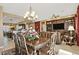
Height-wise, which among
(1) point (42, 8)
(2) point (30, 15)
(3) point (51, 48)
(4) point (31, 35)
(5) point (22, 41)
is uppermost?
(1) point (42, 8)

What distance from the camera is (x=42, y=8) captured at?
2.72 m

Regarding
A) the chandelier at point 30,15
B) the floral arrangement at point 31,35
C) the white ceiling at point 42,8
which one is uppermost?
the white ceiling at point 42,8

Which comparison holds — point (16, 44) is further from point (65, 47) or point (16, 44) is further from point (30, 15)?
point (65, 47)

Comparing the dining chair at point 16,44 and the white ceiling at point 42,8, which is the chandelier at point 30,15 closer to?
the white ceiling at point 42,8

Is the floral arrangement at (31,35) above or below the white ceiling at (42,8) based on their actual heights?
below

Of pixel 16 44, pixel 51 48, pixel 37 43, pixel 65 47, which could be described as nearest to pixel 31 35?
pixel 37 43

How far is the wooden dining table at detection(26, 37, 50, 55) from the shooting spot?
2.68m

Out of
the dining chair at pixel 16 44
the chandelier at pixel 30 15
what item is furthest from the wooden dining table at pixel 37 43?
the chandelier at pixel 30 15

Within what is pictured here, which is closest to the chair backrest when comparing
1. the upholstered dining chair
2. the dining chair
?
the dining chair

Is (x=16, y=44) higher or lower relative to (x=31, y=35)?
lower

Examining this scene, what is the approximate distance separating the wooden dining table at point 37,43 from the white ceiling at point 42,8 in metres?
0.42

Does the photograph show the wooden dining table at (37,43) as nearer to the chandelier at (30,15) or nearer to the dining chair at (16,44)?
the dining chair at (16,44)

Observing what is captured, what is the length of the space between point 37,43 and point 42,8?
2.13ft

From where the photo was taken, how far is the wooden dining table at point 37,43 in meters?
2.68
